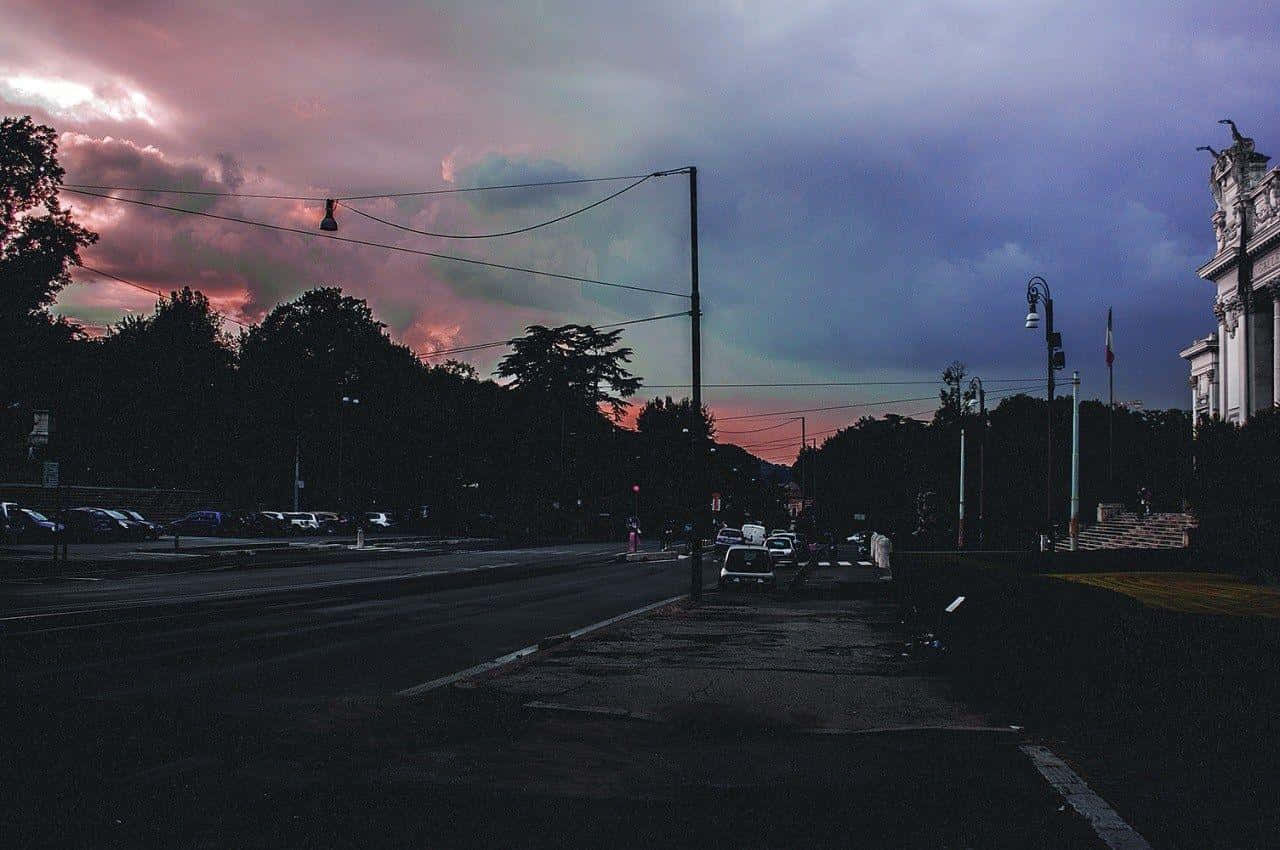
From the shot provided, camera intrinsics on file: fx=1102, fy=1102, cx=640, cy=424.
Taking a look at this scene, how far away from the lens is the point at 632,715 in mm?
10180

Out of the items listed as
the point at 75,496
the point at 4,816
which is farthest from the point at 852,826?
the point at 75,496

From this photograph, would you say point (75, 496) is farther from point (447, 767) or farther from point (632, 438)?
point (447, 767)

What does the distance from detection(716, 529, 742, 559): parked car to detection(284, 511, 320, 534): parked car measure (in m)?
30.4

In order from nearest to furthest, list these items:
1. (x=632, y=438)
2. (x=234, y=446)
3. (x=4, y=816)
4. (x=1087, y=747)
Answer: (x=4, y=816)
(x=1087, y=747)
(x=234, y=446)
(x=632, y=438)

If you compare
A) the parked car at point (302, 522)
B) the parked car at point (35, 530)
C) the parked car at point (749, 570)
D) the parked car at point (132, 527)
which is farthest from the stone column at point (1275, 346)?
the parked car at point (35, 530)

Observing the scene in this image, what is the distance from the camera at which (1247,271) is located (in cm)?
6650

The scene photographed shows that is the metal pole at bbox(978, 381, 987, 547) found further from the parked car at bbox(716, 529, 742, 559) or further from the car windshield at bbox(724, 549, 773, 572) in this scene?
the car windshield at bbox(724, 549, 773, 572)

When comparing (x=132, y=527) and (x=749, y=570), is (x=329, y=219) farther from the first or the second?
(x=132, y=527)

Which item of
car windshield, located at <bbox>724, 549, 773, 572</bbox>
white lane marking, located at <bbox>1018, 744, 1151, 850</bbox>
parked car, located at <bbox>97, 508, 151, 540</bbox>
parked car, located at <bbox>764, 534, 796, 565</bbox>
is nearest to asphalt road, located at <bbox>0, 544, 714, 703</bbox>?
car windshield, located at <bbox>724, 549, 773, 572</bbox>

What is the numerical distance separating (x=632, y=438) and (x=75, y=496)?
5308 centimetres

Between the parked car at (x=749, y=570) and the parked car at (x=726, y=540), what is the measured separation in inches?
1053

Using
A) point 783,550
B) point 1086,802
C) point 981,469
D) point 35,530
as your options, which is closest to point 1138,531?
point 981,469

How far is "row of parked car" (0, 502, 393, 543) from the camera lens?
5406 cm

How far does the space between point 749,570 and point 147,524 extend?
132 ft
